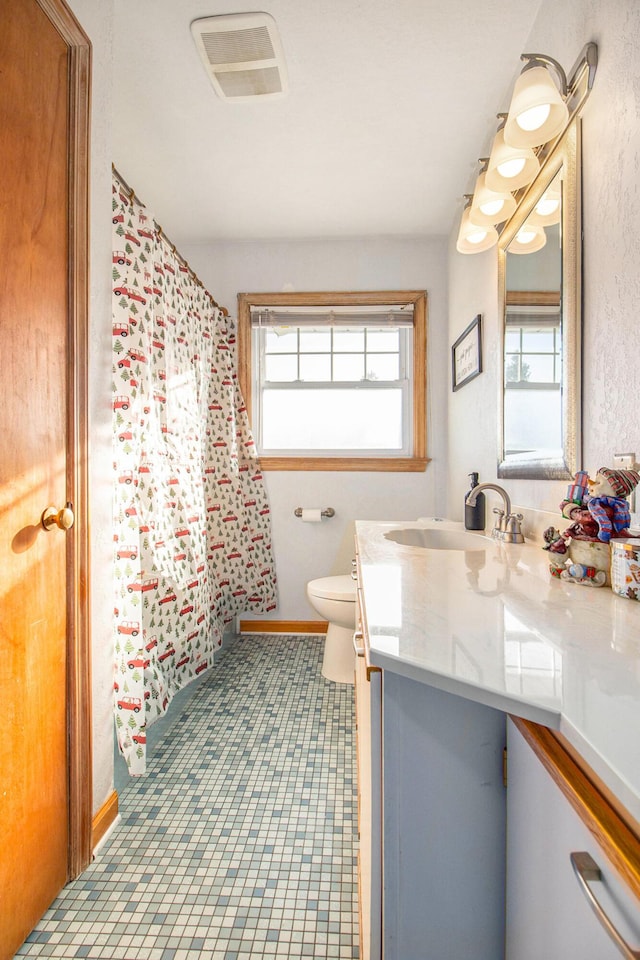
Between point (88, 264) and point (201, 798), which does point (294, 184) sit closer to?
point (88, 264)

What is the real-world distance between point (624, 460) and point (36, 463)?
1243 millimetres

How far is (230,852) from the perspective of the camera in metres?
1.38

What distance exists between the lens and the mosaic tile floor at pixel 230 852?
1.12 m

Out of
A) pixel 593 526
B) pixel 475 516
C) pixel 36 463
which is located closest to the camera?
pixel 593 526

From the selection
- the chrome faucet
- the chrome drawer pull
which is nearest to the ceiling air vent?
the chrome faucet

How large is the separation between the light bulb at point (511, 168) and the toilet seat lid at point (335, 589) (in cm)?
165

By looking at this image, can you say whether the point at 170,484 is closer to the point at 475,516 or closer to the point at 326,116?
the point at 475,516

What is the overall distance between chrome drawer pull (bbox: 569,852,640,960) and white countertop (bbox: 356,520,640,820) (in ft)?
0.34

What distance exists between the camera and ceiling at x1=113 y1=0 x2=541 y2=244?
1586 mm

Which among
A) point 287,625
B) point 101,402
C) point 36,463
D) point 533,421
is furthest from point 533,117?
point 287,625

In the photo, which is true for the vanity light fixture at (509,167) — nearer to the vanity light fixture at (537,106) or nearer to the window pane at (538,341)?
the vanity light fixture at (537,106)

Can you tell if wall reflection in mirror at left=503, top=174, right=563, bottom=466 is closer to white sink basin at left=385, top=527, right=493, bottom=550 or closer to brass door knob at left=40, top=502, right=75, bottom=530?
white sink basin at left=385, top=527, right=493, bottom=550

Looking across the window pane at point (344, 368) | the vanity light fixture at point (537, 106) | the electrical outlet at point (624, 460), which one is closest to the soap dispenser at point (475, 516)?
the electrical outlet at point (624, 460)

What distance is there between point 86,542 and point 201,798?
904 millimetres
